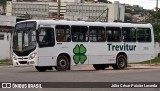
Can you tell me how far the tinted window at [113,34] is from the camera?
31406 mm

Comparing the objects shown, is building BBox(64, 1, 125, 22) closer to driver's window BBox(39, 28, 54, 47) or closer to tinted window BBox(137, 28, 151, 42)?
tinted window BBox(137, 28, 151, 42)

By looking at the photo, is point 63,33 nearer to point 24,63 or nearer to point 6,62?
point 24,63

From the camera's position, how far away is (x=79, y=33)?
98.3ft

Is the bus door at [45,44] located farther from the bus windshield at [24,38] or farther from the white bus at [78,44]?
the bus windshield at [24,38]

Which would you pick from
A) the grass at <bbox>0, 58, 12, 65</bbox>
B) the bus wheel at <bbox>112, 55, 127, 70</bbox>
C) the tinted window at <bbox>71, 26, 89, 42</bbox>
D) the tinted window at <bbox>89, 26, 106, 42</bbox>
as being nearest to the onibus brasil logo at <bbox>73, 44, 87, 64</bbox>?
the tinted window at <bbox>71, 26, 89, 42</bbox>

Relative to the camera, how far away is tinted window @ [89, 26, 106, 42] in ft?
100

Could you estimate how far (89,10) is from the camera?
95.1 metres

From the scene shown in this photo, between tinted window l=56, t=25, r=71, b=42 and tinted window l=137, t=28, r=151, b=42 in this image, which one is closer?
tinted window l=56, t=25, r=71, b=42

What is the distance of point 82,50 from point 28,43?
3495 mm

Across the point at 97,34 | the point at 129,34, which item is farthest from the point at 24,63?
the point at 129,34

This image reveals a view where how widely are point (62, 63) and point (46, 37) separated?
1777 millimetres

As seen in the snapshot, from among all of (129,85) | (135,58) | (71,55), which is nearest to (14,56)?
(71,55)

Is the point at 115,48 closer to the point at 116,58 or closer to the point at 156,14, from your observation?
the point at 116,58

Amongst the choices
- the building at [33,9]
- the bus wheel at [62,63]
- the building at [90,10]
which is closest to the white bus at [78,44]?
the bus wheel at [62,63]
